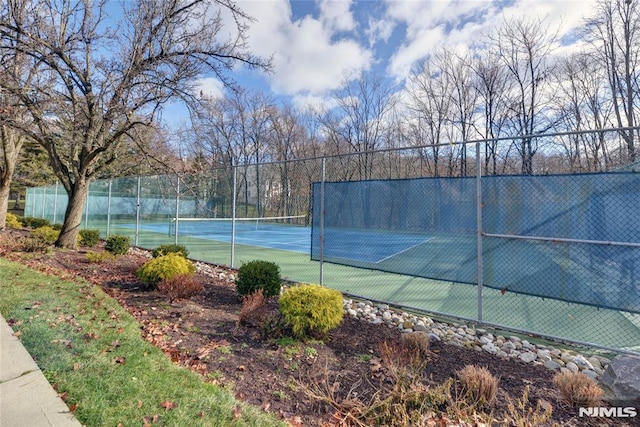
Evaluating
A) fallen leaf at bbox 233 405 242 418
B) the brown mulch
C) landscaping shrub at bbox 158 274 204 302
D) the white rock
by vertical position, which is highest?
landscaping shrub at bbox 158 274 204 302

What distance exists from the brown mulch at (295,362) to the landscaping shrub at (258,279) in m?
0.25

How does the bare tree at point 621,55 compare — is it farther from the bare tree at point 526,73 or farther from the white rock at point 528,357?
the white rock at point 528,357

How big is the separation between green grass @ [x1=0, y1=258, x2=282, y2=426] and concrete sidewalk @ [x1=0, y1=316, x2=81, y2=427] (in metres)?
0.07

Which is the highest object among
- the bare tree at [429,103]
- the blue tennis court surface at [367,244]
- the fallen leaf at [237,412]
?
the bare tree at [429,103]

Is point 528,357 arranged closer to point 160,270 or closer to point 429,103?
point 160,270

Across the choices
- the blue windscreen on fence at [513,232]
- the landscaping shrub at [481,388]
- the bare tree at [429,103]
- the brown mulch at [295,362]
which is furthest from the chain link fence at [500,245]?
the bare tree at [429,103]

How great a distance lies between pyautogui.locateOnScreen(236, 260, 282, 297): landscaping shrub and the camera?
189 inches

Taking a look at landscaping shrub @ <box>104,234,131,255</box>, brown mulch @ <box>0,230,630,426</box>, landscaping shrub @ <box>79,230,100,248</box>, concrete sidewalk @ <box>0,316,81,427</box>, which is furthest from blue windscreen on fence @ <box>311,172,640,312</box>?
landscaping shrub @ <box>79,230,100,248</box>

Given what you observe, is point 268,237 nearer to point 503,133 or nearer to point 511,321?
point 511,321

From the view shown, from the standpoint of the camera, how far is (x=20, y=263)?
6336mm

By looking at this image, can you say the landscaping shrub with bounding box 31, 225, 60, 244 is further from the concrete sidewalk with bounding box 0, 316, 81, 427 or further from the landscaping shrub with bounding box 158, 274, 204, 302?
the concrete sidewalk with bounding box 0, 316, 81, 427

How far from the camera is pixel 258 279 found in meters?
4.80

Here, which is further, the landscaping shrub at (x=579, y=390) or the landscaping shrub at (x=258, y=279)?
the landscaping shrub at (x=258, y=279)

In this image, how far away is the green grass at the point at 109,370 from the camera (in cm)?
208
